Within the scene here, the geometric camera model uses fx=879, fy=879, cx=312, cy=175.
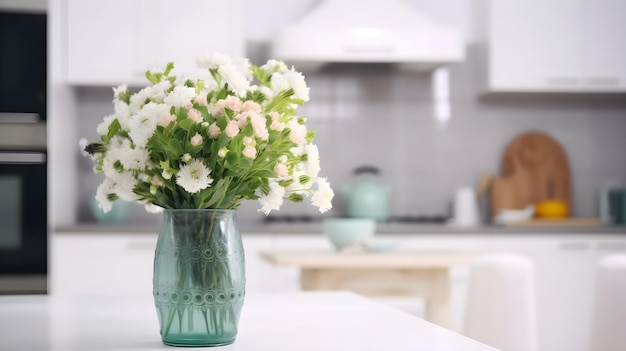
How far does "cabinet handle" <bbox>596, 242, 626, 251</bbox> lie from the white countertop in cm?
262

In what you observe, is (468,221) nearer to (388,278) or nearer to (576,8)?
(576,8)

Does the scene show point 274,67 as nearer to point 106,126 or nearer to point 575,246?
point 106,126

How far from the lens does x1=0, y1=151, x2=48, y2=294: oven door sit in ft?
13.0

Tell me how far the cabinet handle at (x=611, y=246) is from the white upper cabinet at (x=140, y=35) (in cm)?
195

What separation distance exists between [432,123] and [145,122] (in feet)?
12.0

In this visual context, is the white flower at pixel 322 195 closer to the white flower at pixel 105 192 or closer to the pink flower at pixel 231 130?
the pink flower at pixel 231 130

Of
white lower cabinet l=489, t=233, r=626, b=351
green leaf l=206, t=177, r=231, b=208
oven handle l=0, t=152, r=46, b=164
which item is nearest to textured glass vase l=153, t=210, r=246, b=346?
green leaf l=206, t=177, r=231, b=208

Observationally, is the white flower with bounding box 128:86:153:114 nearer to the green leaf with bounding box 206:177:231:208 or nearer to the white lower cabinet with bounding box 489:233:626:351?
the green leaf with bounding box 206:177:231:208

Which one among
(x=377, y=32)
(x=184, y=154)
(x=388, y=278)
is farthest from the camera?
(x=377, y=32)

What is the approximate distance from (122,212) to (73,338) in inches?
128

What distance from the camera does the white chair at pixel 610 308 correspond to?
1.69 metres

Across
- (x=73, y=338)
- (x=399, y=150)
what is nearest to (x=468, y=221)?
(x=399, y=150)

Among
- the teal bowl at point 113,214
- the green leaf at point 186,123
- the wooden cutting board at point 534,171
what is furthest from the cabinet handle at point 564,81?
the green leaf at point 186,123

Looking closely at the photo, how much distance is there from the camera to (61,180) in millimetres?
4270
